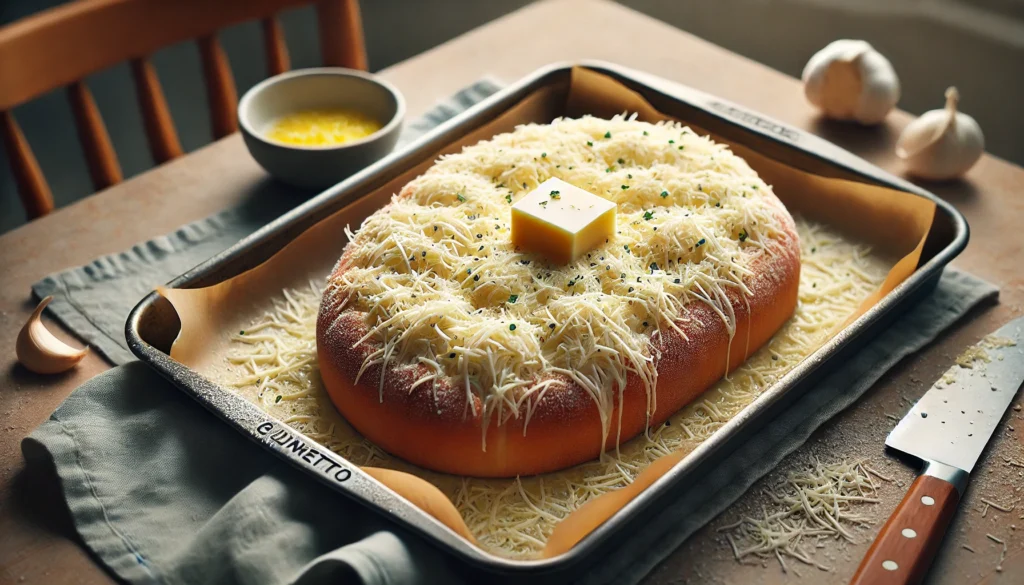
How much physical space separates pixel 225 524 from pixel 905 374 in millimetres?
1186

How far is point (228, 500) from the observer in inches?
→ 58.4

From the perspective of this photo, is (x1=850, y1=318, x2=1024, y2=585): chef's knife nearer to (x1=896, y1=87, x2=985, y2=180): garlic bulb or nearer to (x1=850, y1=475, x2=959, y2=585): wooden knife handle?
(x1=850, y1=475, x2=959, y2=585): wooden knife handle

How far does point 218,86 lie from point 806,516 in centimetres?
194

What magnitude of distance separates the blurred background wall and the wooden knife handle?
2607mm

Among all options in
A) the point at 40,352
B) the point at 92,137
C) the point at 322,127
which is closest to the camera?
the point at 40,352

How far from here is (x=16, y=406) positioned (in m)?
1.68

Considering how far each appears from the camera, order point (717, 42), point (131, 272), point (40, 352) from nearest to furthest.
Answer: point (40, 352) < point (131, 272) < point (717, 42)

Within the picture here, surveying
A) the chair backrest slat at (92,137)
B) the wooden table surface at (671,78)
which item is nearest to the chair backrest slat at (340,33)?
the wooden table surface at (671,78)

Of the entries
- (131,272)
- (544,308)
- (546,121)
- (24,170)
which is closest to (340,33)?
(546,121)

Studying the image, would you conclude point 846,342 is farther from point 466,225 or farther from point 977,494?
point 466,225

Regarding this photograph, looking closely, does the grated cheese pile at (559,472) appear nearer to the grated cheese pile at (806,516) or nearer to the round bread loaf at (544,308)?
the round bread loaf at (544,308)

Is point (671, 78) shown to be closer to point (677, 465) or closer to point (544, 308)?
point (544, 308)

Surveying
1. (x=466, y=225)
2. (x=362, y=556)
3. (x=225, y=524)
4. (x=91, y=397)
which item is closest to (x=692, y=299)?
(x=466, y=225)

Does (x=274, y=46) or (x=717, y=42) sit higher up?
(x=274, y=46)
